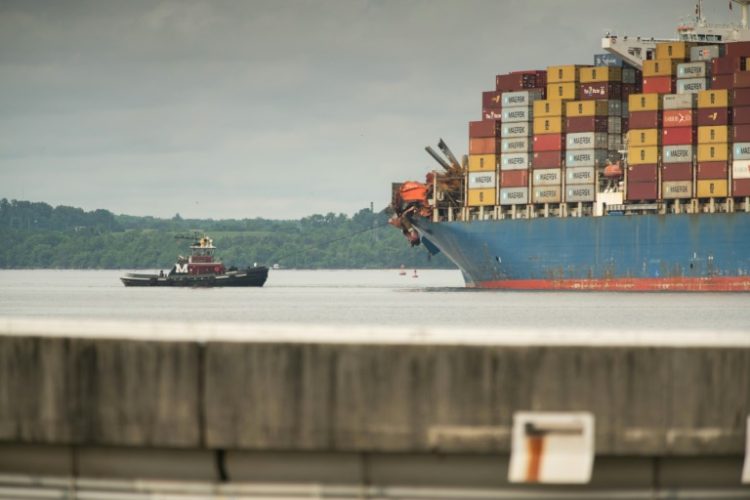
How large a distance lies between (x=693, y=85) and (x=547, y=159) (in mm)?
10493

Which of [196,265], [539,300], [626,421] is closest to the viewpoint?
[626,421]

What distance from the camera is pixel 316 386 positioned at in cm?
809

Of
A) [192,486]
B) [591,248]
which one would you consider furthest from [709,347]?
[591,248]

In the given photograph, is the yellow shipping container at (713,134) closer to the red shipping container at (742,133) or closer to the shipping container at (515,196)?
the red shipping container at (742,133)

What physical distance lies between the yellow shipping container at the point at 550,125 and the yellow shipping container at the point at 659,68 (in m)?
6.25

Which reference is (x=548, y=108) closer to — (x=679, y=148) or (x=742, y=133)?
(x=679, y=148)

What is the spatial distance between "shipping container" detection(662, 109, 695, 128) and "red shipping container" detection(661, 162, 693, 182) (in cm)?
250

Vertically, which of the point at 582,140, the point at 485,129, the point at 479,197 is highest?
the point at 485,129

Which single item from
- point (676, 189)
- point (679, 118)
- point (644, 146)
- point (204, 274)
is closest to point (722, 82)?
point (679, 118)

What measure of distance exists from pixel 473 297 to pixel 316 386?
283ft

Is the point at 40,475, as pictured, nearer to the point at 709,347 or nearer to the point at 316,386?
the point at 316,386

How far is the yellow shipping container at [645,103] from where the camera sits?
294 ft

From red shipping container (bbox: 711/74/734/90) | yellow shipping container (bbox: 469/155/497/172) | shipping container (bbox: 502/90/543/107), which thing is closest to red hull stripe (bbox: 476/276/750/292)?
yellow shipping container (bbox: 469/155/497/172)

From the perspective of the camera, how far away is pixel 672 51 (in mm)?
93062
